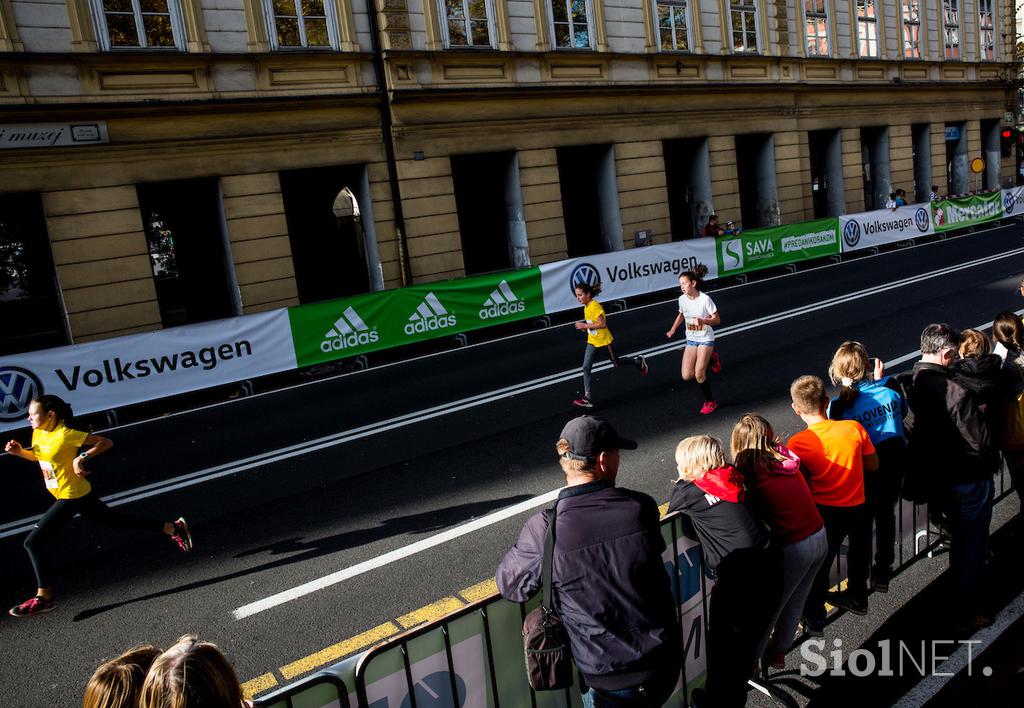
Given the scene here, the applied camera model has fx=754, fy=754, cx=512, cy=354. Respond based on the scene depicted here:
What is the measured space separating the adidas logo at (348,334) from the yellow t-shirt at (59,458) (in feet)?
26.1

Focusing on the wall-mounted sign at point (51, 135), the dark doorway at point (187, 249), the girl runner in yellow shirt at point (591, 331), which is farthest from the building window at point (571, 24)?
the girl runner in yellow shirt at point (591, 331)

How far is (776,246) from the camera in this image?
21203 millimetres

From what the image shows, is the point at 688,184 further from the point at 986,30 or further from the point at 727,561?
the point at 727,561

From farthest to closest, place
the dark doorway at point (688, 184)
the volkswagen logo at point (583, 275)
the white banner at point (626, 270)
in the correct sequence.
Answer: the dark doorway at point (688, 184), the volkswagen logo at point (583, 275), the white banner at point (626, 270)

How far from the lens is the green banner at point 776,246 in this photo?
20188mm

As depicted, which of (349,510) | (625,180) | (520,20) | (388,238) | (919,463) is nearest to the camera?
(919,463)

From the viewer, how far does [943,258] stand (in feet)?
67.9

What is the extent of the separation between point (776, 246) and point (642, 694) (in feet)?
65.5

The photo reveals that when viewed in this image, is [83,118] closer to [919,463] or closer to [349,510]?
[349,510]

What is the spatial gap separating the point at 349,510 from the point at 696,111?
67.1ft

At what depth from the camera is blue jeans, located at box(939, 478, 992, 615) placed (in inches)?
175

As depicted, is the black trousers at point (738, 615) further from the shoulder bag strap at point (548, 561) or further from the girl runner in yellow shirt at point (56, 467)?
the girl runner in yellow shirt at point (56, 467)

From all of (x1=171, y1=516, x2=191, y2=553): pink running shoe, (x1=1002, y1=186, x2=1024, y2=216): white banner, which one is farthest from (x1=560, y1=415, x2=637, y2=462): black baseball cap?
(x1=1002, y1=186, x2=1024, y2=216): white banner

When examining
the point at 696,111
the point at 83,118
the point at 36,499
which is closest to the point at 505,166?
the point at 696,111
